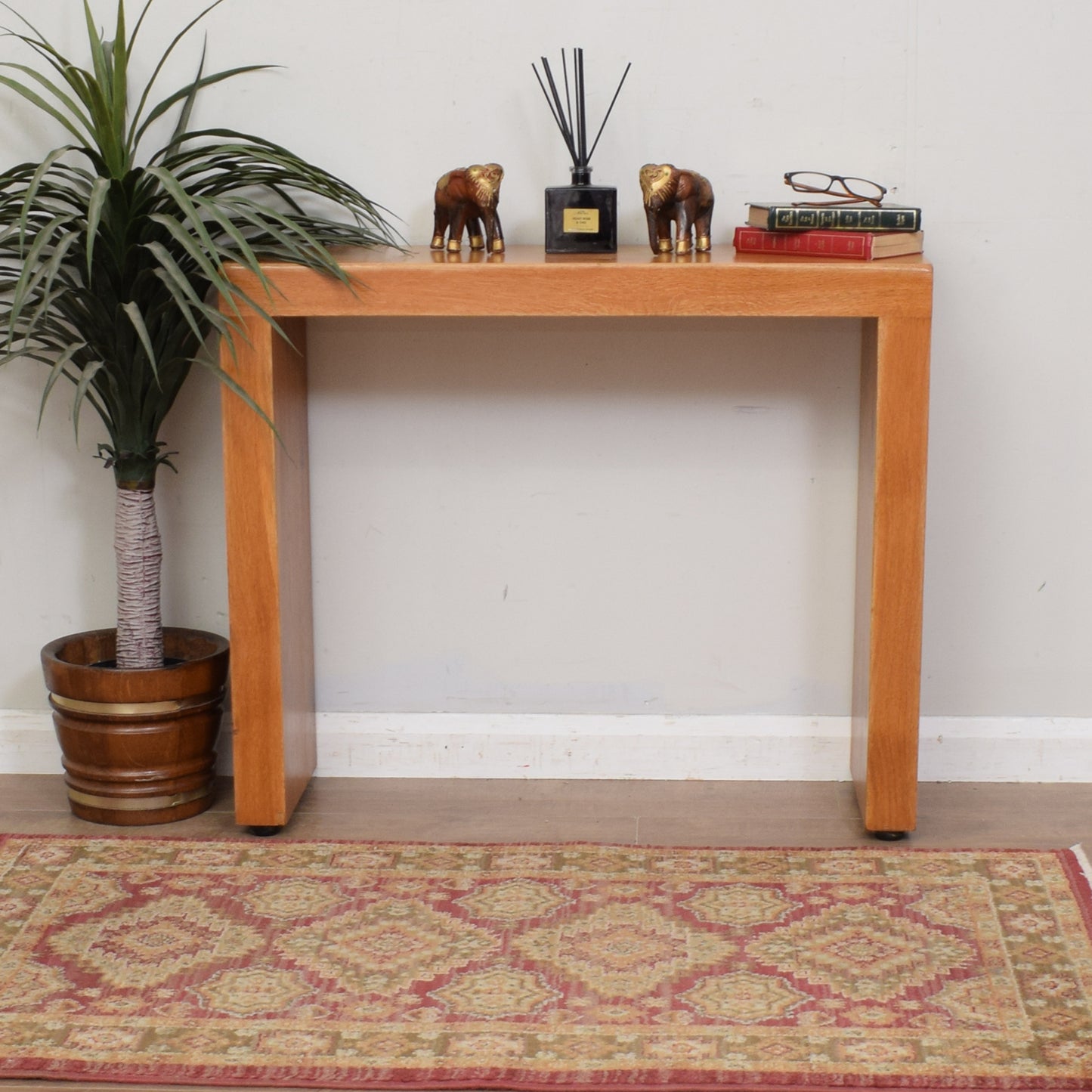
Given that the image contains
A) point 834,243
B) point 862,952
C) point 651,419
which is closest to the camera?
point 862,952

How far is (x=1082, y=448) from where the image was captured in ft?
8.90

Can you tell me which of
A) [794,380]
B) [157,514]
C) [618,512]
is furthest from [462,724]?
[794,380]

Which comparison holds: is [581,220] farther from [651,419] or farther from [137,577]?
[137,577]

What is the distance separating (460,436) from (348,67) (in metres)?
0.71

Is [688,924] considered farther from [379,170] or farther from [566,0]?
[566,0]

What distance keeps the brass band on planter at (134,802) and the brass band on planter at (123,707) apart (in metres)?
0.17

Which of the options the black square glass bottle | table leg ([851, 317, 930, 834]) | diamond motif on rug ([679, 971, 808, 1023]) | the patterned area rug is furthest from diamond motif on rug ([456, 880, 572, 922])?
the black square glass bottle

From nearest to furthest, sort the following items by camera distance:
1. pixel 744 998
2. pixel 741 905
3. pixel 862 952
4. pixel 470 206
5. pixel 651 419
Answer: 1. pixel 744 998
2. pixel 862 952
3. pixel 741 905
4. pixel 470 206
5. pixel 651 419

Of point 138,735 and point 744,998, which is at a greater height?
point 138,735

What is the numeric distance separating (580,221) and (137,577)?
1.02 meters

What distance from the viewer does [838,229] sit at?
2375 millimetres

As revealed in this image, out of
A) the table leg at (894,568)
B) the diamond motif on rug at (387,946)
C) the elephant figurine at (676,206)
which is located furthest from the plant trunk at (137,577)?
the table leg at (894,568)

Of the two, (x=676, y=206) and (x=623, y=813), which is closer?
(x=676, y=206)

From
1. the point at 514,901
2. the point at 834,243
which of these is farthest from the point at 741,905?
the point at 834,243
